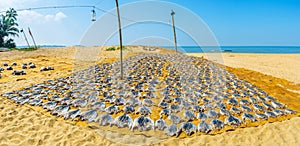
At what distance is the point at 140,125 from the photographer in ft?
15.2

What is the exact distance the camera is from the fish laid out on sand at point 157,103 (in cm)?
483

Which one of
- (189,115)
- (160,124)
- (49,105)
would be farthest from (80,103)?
(189,115)

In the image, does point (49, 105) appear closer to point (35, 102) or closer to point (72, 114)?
point (35, 102)

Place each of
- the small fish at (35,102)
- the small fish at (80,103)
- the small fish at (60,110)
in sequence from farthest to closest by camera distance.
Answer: the small fish at (35,102) < the small fish at (80,103) < the small fish at (60,110)

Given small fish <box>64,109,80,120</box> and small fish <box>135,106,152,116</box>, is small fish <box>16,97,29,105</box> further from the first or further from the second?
small fish <box>135,106,152,116</box>

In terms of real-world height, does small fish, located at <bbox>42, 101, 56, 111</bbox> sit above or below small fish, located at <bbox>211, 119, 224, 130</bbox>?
above

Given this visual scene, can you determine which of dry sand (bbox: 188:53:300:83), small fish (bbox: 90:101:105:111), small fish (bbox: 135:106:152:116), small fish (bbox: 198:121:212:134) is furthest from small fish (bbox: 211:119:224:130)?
dry sand (bbox: 188:53:300:83)

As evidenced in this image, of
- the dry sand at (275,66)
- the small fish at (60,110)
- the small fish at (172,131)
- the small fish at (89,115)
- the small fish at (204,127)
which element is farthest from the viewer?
the dry sand at (275,66)

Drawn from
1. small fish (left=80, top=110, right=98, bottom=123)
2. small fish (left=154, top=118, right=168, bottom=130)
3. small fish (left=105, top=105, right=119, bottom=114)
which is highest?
small fish (left=105, top=105, right=119, bottom=114)

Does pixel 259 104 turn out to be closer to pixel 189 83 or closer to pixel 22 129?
pixel 189 83

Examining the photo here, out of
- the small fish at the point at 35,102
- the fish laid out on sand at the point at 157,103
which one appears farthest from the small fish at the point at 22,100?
the small fish at the point at 35,102

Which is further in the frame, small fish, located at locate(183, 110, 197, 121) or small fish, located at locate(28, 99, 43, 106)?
small fish, located at locate(28, 99, 43, 106)

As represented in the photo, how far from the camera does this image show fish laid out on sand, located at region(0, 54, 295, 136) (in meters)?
4.83

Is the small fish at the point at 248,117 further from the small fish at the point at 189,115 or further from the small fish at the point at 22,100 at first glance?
the small fish at the point at 22,100
